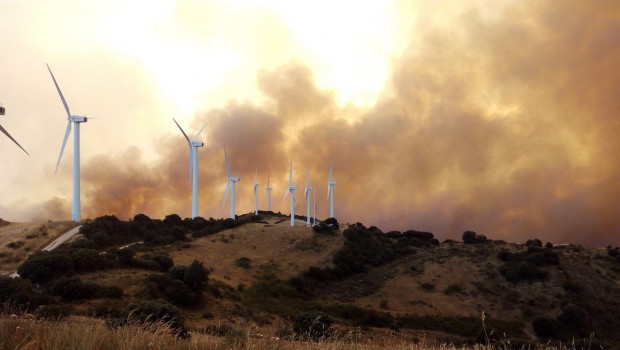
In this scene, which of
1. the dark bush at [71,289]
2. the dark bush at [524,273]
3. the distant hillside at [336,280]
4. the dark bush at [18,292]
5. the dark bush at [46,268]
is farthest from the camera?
the dark bush at [524,273]

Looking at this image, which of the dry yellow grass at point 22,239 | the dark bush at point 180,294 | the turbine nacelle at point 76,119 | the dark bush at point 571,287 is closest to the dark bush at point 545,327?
the dark bush at point 571,287

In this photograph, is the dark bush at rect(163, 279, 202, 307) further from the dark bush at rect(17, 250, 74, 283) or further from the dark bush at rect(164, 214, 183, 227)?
the dark bush at rect(164, 214, 183, 227)

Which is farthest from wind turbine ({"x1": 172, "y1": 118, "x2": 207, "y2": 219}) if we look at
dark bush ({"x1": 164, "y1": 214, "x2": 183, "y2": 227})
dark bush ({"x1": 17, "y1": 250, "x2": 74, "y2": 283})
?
dark bush ({"x1": 17, "y1": 250, "x2": 74, "y2": 283})

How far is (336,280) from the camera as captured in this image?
95375 mm

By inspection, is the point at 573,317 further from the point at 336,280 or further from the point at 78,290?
the point at 78,290

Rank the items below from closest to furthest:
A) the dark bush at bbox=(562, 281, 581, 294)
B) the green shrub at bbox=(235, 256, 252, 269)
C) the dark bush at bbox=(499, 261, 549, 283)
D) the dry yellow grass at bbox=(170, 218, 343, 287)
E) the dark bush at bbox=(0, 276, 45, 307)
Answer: the dark bush at bbox=(0, 276, 45, 307)
the dark bush at bbox=(562, 281, 581, 294)
the dry yellow grass at bbox=(170, 218, 343, 287)
the dark bush at bbox=(499, 261, 549, 283)
the green shrub at bbox=(235, 256, 252, 269)

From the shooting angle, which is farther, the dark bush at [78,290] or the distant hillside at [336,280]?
the distant hillside at [336,280]

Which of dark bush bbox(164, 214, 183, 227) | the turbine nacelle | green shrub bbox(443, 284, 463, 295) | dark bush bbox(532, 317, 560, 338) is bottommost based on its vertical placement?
dark bush bbox(532, 317, 560, 338)

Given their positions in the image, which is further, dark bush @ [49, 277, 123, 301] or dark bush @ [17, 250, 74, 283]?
dark bush @ [17, 250, 74, 283]

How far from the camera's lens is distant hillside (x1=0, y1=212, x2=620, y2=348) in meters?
63.1

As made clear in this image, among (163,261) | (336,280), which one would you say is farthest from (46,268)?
(336,280)

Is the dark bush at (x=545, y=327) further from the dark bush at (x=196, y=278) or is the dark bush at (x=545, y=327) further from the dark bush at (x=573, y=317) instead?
the dark bush at (x=196, y=278)

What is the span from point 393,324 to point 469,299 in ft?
79.6

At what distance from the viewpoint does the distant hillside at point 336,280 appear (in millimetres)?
63094
